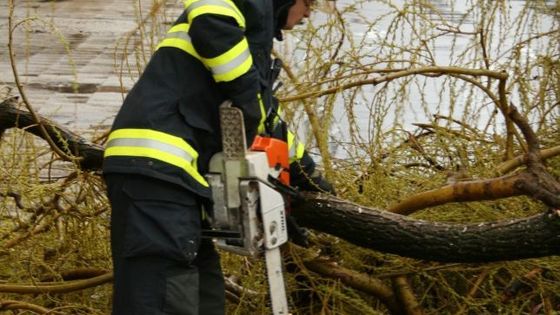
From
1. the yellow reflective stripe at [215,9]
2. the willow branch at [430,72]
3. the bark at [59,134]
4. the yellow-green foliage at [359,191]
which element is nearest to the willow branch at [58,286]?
the yellow-green foliage at [359,191]

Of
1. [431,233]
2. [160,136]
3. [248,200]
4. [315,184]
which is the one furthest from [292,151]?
[160,136]

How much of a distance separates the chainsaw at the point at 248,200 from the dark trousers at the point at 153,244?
0.11 meters

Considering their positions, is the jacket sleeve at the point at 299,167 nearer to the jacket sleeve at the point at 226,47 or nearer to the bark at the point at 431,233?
the bark at the point at 431,233

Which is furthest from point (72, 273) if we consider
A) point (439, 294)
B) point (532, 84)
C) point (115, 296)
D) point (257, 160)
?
point (532, 84)

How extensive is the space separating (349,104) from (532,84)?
100 centimetres

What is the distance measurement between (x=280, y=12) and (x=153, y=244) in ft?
2.57

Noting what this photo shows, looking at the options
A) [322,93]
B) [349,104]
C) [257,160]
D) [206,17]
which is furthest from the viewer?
[349,104]

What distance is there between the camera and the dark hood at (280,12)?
105 inches

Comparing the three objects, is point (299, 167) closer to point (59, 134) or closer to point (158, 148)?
point (158, 148)

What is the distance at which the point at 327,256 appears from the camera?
3287 mm

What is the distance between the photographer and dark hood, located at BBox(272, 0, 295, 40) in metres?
2.67

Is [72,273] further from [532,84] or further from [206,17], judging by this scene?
[532,84]

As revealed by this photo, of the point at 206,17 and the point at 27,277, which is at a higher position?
the point at 206,17

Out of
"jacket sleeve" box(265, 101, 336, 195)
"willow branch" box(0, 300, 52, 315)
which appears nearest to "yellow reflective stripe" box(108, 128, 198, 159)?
"jacket sleeve" box(265, 101, 336, 195)
